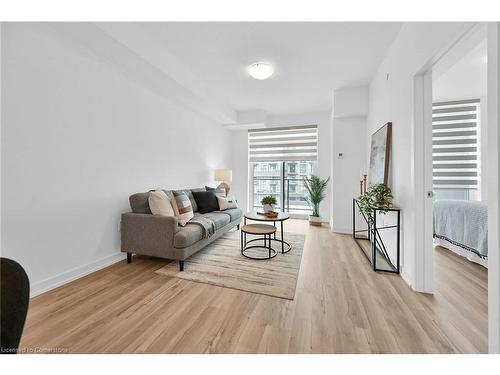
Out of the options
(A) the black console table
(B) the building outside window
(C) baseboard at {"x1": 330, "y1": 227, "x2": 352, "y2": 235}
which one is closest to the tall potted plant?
(B) the building outside window

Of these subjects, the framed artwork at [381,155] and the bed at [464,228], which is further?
the framed artwork at [381,155]

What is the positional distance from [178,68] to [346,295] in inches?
133

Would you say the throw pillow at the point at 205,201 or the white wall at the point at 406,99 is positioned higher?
the white wall at the point at 406,99

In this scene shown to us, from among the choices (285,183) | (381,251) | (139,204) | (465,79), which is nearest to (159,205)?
(139,204)

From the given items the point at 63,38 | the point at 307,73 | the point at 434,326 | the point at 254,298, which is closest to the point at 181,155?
the point at 63,38

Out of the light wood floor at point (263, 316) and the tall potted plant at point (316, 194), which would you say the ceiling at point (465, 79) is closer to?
the tall potted plant at point (316, 194)

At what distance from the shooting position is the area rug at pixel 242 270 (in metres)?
1.98

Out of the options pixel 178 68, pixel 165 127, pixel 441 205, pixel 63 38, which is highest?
pixel 178 68

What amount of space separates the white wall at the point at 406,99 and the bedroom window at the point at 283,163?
8.13ft

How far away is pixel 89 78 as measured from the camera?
7.35ft

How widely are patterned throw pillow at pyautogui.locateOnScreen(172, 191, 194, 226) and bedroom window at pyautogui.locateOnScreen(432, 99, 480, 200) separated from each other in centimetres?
449

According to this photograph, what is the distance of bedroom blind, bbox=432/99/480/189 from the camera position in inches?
148

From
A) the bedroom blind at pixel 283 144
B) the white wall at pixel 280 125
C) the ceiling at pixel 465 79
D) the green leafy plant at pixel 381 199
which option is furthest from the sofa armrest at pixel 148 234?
the ceiling at pixel 465 79
